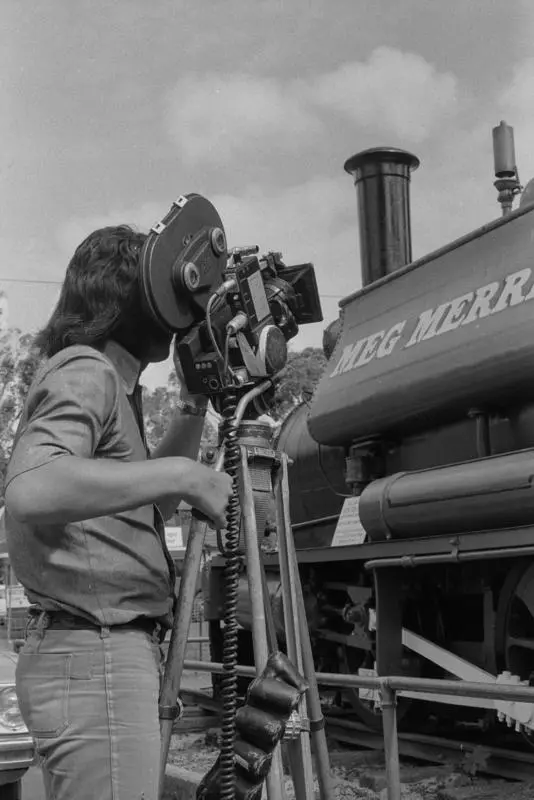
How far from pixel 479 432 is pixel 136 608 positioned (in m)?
3.70

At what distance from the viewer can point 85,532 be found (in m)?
1.83

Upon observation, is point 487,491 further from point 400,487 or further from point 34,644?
point 34,644

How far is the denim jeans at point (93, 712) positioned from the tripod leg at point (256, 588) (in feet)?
0.89

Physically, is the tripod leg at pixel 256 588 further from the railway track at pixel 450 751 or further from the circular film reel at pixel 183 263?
the railway track at pixel 450 751

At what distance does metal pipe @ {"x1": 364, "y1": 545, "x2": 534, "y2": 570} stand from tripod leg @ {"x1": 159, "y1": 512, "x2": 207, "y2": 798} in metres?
2.99

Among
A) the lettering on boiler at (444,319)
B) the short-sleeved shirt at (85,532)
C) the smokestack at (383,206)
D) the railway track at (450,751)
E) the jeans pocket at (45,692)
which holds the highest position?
the smokestack at (383,206)

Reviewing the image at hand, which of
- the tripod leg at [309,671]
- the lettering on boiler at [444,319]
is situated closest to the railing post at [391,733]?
the tripod leg at [309,671]

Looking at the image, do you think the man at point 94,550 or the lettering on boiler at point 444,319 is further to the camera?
the lettering on boiler at point 444,319

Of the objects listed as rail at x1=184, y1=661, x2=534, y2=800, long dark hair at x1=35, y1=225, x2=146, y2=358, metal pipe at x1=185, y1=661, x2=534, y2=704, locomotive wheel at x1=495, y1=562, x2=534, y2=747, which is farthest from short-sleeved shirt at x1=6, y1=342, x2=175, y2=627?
locomotive wheel at x1=495, y1=562, x2=534, y2=747

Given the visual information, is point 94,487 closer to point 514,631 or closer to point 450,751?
point 514,631

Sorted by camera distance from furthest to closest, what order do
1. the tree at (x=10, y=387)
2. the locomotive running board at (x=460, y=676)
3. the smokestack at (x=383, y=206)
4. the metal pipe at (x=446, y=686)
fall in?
the tree at (x=10, y=387)
the smokestack at (x=383, y=206)
the locomotive running board at (x=460, y=676)
the metal pipe at (x=446, y=686)

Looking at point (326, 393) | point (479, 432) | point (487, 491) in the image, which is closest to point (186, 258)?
point (487, 491)

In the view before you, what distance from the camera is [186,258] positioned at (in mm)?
2010

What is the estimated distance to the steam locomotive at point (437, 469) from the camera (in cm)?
495
